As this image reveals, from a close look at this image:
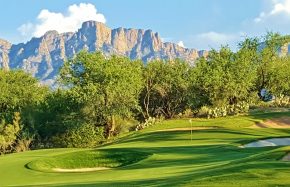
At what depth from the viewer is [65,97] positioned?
174 feet

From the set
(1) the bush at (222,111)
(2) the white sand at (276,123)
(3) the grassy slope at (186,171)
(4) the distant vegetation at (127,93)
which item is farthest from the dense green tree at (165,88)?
(3) the grassy slope at (186,171)

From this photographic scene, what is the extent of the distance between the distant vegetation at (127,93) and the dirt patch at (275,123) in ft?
21.6

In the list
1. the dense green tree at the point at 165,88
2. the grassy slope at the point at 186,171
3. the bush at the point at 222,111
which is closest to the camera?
the grassy slope at the point at 186,171

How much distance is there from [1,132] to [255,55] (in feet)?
117

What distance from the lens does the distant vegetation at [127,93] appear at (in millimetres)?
49406

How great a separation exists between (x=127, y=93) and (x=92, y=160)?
26071 millimetres

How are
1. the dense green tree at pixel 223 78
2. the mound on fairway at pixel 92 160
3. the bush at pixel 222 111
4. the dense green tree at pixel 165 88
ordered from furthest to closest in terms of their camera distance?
the dense green tree at pixel 165 88 → the dense green tree at pixel 223 78 → the bush at pixel 222 111 → the mound on fairway at pixel 92 160

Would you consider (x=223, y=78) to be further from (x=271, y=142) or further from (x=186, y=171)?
(x=186, y=171)

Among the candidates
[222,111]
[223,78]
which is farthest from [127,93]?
[223,78]

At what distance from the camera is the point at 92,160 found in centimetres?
2472

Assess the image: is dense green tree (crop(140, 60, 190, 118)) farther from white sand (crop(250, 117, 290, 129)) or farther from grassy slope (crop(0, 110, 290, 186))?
grassy slope (crop(0, 110, 290, 186))

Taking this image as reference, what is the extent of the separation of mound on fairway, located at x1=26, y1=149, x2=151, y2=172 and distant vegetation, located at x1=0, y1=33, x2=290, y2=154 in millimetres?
21216

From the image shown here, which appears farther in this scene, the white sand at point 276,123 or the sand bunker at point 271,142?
the white sand at point 276,123

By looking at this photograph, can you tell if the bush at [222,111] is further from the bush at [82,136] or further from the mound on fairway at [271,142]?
the mound on fairway at [271,142]
